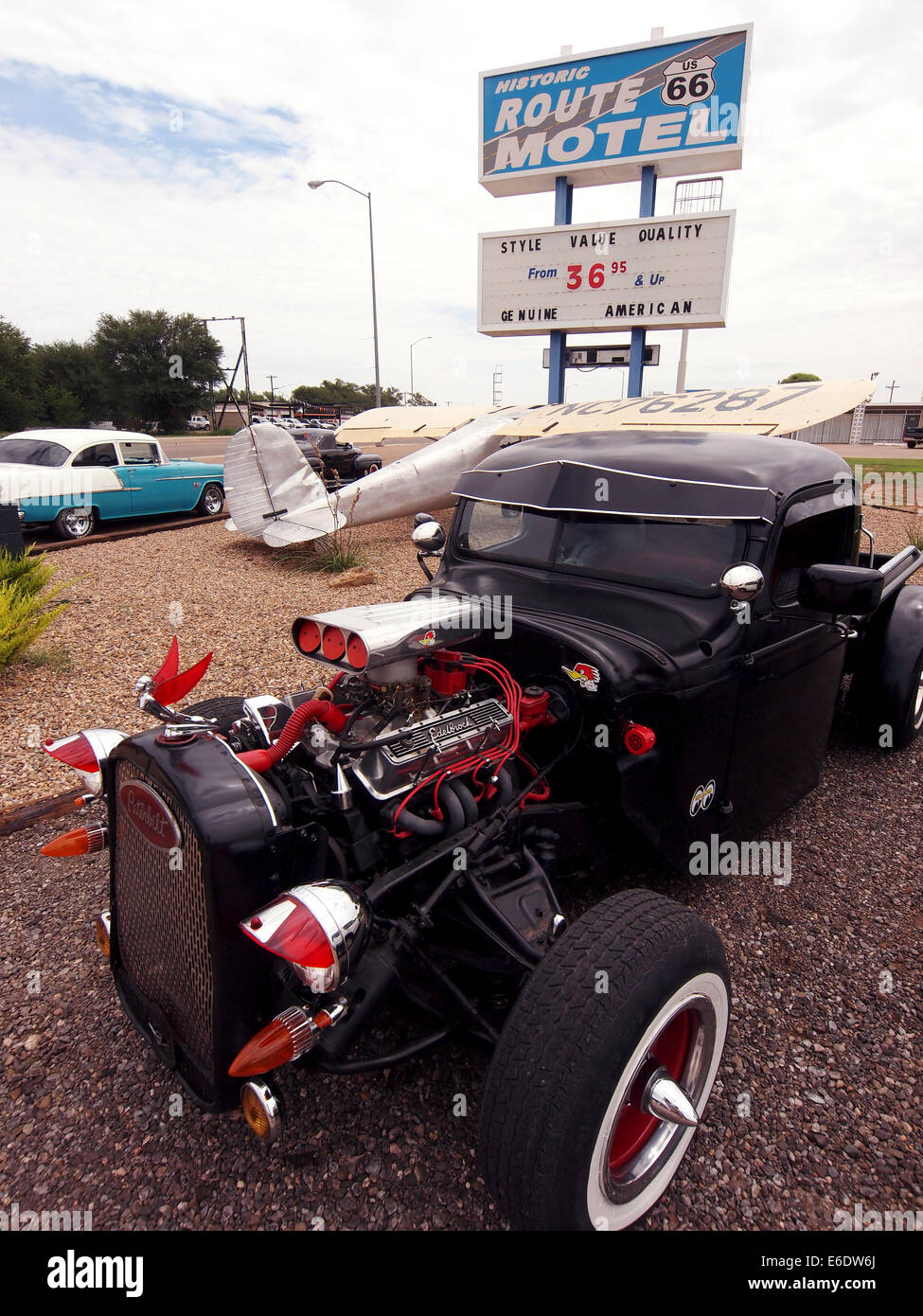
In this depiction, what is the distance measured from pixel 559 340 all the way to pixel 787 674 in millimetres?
11347

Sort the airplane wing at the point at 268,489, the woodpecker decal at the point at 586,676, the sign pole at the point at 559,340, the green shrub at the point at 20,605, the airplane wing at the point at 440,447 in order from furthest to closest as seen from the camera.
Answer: the sign pole at the point at 559,340 → the airplane wing at the point at 268,489 → the airplane wing at the point at 440,447 → the green shrub at the point at 20,605 → the woodpecker decal at the point at 586,676

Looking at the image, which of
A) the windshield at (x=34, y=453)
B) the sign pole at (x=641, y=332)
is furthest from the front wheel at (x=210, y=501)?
the sign pole at (x=641, y=332)

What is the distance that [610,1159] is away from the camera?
2.03 meters

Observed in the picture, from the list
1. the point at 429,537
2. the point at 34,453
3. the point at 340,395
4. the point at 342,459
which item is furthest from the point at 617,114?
the point at 340,395

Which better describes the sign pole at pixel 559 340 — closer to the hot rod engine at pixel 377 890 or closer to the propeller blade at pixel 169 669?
the hot rod engine at pixel 377 890

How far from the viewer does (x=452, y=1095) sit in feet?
7.90

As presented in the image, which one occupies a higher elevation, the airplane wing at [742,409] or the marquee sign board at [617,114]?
the marquee sign board at [617,114]

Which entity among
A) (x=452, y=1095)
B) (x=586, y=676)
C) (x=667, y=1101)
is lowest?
(x=452, y=1095)

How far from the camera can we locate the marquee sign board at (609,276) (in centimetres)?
1141

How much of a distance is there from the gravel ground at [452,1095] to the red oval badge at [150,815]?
1.00 meters

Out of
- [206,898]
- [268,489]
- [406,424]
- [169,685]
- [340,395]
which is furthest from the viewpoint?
[340,395]

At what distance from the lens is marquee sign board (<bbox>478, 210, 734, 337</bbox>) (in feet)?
37.4

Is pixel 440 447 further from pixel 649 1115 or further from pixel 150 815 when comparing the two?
pixel 649 1115
